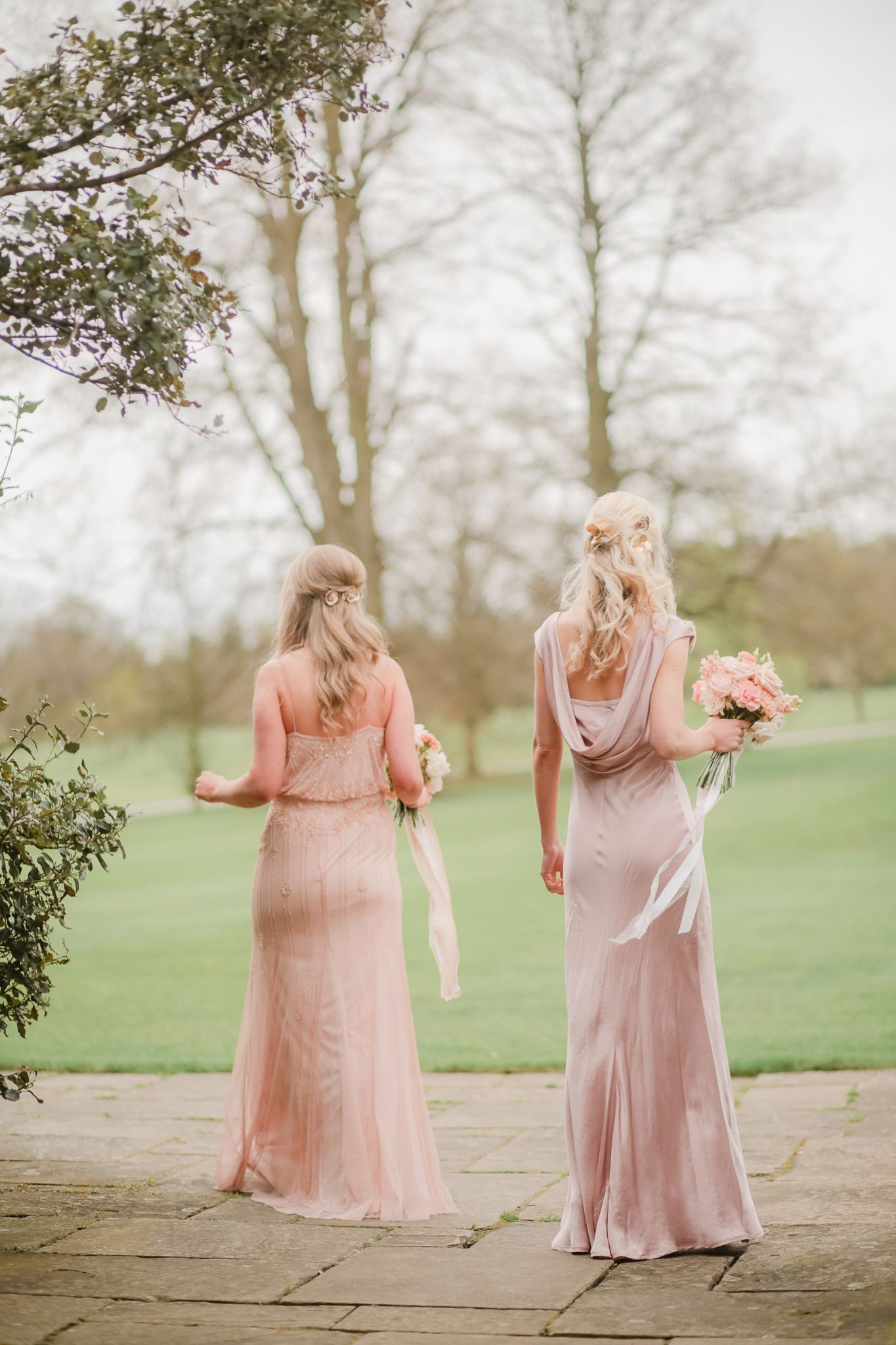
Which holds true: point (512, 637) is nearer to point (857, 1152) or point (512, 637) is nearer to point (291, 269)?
point (291, 269)

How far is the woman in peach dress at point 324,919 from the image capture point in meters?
4.96

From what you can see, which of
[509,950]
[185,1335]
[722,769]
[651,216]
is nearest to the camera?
[185,1335]

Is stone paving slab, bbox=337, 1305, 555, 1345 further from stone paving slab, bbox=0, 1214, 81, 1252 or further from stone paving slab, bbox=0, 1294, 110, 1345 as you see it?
stone paving slab, bbox=0, 1214, 81, 1252

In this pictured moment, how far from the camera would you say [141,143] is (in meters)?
4.30

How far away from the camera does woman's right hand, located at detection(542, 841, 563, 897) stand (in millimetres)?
4898

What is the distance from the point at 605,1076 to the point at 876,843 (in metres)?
17.1

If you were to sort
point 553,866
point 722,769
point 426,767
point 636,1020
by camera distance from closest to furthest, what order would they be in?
1. point 636,1020
2. point 722,769
3. point 553,866
4. point 426,767

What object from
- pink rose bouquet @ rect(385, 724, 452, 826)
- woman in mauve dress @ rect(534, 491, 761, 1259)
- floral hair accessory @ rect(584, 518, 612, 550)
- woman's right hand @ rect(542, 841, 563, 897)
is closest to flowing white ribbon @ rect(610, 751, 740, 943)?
woman in mauve dress @ rect(534, 491, 761, 1259)

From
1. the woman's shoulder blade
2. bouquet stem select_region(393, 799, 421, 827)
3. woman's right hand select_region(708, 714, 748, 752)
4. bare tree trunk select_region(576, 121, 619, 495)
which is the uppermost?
bare tree trunk select_region(576, 121, 619, 495)

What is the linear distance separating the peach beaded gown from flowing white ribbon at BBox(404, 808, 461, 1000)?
24cm

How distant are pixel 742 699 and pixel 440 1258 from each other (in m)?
1.91

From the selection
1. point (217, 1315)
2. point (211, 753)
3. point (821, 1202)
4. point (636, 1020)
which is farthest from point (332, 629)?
point (211, 753)

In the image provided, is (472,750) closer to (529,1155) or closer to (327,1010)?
(529,1155)

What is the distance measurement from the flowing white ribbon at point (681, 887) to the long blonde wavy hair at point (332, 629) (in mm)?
1279
